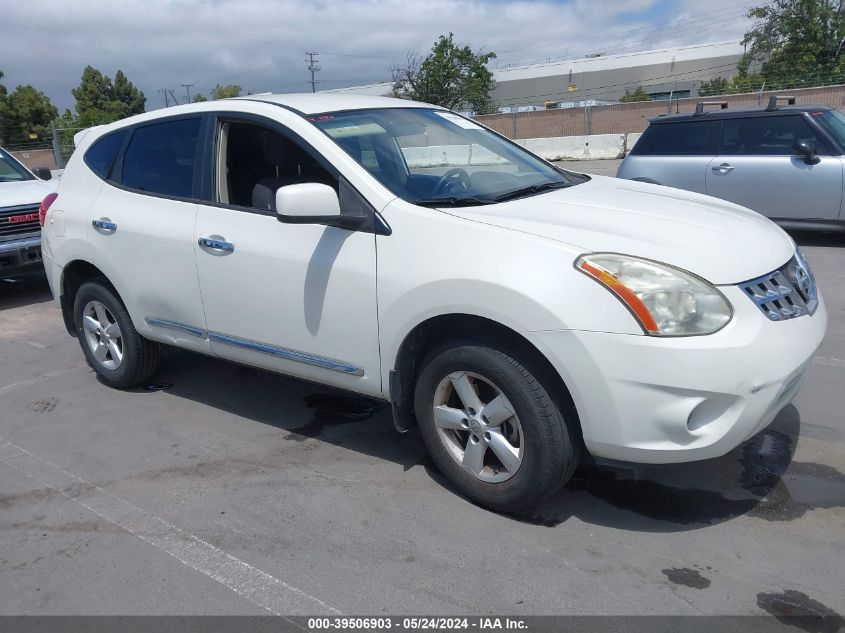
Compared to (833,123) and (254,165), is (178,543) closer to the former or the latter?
(254,165)

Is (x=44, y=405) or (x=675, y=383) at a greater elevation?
(x=675, y=383)

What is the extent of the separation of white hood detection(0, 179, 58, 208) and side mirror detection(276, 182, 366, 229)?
5.94m

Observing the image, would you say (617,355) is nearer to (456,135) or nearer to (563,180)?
(563,180)

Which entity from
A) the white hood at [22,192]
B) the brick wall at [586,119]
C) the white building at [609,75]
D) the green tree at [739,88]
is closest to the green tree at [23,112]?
the white building at [609,75]

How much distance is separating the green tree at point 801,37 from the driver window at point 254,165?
4477cm

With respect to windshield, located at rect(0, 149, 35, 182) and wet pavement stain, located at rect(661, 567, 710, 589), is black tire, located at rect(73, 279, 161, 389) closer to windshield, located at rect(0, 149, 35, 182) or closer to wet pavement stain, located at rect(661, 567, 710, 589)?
wet pavement stain, located at rect(661, 567, 710, 589)

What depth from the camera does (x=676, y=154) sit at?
9336mm

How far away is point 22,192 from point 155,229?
5127 millimetres

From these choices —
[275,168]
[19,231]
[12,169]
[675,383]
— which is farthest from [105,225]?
[12,169]

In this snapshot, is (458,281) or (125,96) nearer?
(458,281)

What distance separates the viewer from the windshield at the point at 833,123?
8367mm

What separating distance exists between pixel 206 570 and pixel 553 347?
1.65m

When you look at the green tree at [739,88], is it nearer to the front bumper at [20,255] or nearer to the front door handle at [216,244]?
the front bumper at [20,255]

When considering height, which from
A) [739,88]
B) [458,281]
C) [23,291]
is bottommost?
[23,291]
